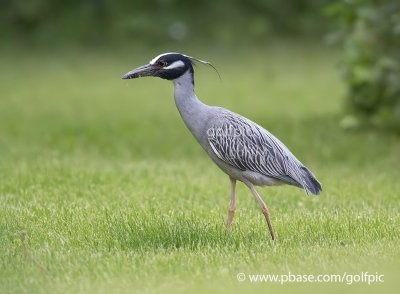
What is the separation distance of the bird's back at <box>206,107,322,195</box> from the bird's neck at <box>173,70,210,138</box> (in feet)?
0.32

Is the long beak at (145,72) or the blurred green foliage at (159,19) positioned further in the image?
the blurred green foliage at (159,19)

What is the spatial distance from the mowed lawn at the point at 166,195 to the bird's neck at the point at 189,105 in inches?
38.5

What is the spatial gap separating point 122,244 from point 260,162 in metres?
1.48

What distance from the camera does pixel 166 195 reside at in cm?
857

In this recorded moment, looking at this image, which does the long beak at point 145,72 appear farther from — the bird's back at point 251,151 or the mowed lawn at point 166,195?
the mowed lawn at point 166,195

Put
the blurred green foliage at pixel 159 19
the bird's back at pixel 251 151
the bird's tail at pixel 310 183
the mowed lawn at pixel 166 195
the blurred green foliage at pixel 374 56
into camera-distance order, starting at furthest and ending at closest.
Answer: the blurred green foliage at pixel 159 19 → the blurred green foliage at pixel 374 56 → the bird's tail at pixel 310 183 → the bird's back at pixel 251 151 → the mowed lawn at pixel 166 195

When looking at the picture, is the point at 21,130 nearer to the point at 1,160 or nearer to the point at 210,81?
the point at 1,160

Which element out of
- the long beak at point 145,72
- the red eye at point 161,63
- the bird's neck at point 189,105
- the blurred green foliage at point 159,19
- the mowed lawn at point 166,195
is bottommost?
the mowed lawn at point 166,195

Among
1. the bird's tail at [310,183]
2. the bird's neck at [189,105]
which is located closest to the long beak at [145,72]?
the bird's neck at [189,105]

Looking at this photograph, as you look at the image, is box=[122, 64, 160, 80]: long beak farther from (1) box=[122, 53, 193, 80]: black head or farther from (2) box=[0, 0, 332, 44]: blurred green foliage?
(2) box=[0, 0, 332, 44]: blurred green foliage

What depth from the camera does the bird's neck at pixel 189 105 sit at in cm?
629

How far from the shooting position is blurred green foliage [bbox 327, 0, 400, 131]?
38.2 ft

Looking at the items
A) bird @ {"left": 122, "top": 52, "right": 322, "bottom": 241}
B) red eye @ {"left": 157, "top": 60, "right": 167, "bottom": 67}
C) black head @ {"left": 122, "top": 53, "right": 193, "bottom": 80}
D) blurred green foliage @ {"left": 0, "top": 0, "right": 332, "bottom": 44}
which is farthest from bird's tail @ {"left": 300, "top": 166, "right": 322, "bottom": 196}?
blurred green foliage @ {"left": 0, "top": 0, "right": 332, "bottom": 44}

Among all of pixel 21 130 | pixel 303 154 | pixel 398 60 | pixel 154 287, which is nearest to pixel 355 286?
pixel 154 287
